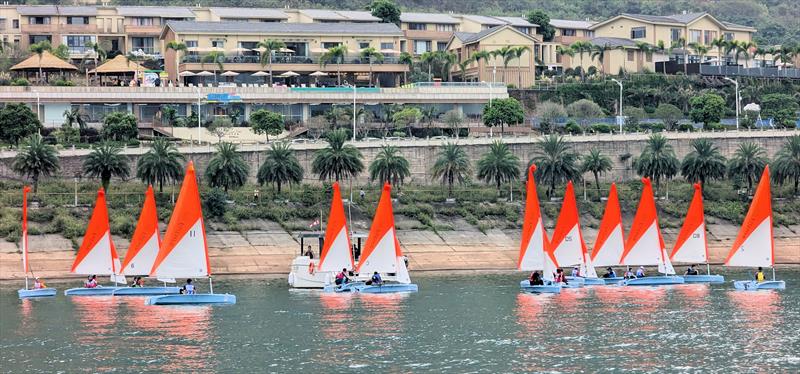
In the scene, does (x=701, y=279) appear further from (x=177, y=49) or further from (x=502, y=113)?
(x=177, y=49)

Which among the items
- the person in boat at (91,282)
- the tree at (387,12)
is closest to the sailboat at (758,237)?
the person in boat at (91,282)

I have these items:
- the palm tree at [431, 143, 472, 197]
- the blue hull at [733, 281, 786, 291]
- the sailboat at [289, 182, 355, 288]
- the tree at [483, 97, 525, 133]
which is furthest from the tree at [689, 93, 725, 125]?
the sailboat at [289, 182, 355, 288]

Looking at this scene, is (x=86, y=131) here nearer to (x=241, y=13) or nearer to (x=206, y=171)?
(x=206, y=171)

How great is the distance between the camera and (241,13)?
162m

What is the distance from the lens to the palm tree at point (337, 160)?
10162 centimetres

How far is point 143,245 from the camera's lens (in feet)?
241

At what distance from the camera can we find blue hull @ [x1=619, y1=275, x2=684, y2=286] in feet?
261

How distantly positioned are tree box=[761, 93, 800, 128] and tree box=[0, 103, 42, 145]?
69359 millimetres

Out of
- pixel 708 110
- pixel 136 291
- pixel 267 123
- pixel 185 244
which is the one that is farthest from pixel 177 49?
pixel 185 244

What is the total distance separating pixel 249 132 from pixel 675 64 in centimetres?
5622

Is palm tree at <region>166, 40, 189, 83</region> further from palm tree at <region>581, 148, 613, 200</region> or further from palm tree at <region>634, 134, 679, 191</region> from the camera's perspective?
palm tree at <region>634, 134, 679, 191</region>

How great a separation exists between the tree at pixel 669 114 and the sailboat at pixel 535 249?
64148mm

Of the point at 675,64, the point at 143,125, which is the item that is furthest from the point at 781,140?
the point at 143,125

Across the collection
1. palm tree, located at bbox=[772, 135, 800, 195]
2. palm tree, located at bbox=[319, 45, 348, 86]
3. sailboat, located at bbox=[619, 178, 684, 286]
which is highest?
palm tree, located at bbox=[319, 45, 348, 86]
